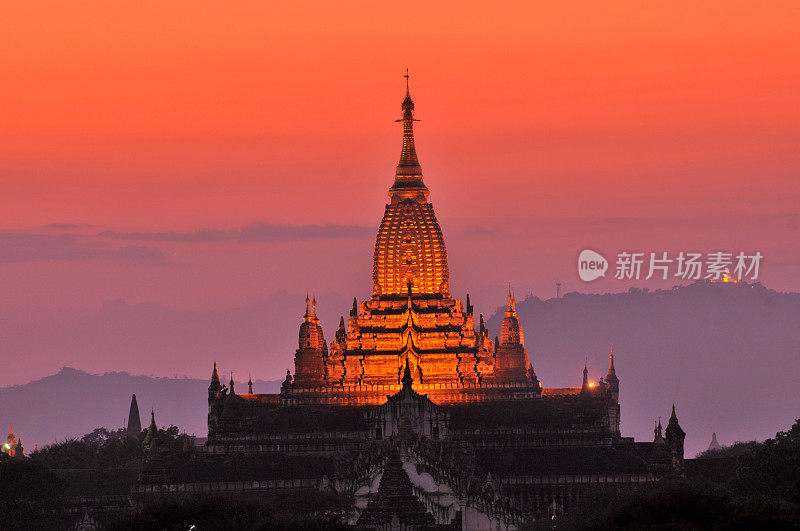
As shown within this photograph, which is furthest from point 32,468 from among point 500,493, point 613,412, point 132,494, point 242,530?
point 613,412

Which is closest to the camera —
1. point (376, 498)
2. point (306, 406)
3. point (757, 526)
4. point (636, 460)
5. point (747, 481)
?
point (757, 526)

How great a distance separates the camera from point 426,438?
555ft

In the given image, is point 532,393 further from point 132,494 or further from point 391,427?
point 132,494

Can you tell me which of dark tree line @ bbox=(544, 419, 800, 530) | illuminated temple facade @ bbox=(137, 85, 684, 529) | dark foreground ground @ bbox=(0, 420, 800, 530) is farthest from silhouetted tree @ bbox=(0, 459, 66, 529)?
dark tree line @ bbox=(544, 419, 800, 530)

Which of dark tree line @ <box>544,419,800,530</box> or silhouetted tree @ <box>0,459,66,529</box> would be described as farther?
silhouetted tree @ <box>0,459,66,529</box>

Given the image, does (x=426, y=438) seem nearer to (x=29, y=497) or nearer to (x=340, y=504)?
(x=340, y=504)

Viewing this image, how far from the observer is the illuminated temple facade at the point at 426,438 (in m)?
157

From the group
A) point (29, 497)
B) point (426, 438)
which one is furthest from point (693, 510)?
point (426, 438)

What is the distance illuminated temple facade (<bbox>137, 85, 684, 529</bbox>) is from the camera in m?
157

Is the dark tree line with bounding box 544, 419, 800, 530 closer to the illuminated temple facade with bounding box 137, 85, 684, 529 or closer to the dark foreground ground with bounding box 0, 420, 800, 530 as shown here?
the dark foreground ground with bounding box 0, 420, 800, 530

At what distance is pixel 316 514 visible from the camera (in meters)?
138

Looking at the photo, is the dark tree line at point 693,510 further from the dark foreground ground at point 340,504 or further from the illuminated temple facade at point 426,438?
the illuminated temple facade at point 426,438

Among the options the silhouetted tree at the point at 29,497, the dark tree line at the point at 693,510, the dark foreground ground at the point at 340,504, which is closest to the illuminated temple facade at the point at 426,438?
the dark foreground ground at the point at 340,504

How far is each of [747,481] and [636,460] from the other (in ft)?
80.8
